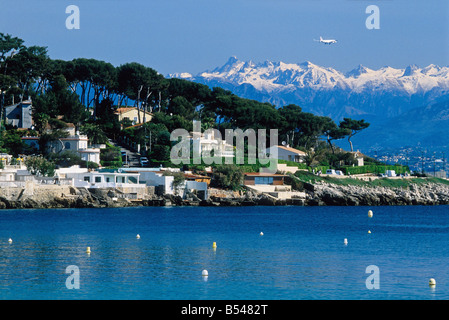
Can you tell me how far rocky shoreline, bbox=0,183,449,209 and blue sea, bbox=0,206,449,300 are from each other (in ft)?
26.9

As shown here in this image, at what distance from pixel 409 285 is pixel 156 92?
93976 mm

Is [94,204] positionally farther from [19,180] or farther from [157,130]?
[157,130]

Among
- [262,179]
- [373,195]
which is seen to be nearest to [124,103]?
[262,179]

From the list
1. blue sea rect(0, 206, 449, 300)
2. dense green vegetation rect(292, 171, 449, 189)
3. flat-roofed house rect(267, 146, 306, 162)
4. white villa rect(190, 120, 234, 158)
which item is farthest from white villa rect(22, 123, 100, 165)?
flat-roofed house rect(267, 146, 306, 162)

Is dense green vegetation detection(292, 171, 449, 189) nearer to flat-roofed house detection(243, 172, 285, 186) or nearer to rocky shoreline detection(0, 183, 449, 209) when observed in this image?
rocky shoreline detection(0, 183, 449, 209)

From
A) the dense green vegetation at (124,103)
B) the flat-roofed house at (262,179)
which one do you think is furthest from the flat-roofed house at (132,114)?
the flat-roofed house at (262,179)

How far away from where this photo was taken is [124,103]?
135000 millimetres

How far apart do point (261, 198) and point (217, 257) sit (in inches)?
2029

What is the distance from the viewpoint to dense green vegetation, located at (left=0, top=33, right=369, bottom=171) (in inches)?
3814

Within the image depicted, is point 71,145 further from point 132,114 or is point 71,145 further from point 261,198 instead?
point 132,114
